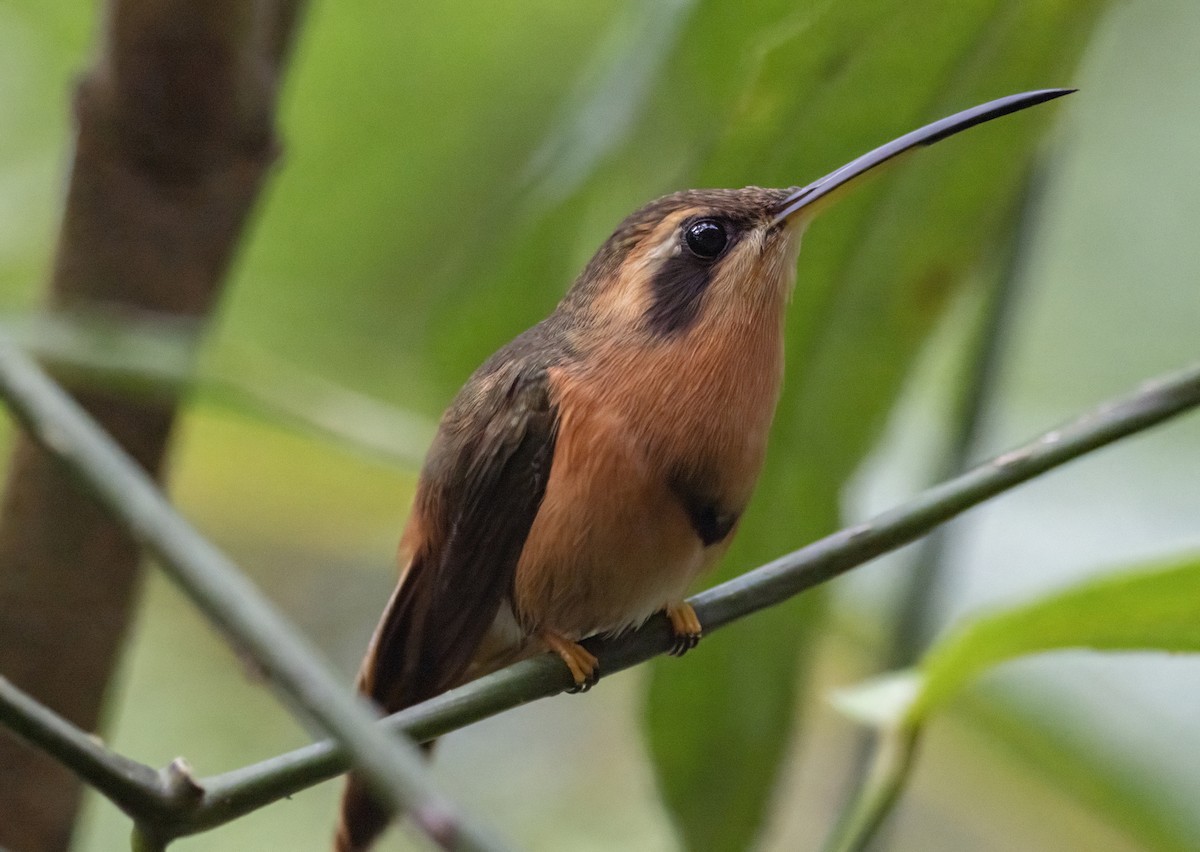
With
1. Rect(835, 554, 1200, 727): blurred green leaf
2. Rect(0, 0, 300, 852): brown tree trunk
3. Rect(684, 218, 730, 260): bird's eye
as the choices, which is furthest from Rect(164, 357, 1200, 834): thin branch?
Rect(0, 0, 300, 852): brown tree trunk

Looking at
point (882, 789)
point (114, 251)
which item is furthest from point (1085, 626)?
point (114, 251)

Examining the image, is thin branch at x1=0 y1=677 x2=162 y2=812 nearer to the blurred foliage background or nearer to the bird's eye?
the blurred foliage background

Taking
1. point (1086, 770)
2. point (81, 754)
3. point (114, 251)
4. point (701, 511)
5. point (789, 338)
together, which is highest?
point (114, 251)

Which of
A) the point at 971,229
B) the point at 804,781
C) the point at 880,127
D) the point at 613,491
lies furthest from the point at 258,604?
the point at 804,781

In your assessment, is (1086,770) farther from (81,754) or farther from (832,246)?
(81,754)

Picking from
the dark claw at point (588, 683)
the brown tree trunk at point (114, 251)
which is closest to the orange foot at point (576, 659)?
the dark claw at point (588, 683)

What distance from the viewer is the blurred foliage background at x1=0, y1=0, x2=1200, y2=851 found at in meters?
1.19

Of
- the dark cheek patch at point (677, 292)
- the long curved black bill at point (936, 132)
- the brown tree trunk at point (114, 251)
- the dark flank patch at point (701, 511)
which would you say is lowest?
the dark flank patch at point (701, 511)

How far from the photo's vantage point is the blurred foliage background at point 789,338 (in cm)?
119

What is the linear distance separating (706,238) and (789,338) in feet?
0.47

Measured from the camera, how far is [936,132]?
879 mm

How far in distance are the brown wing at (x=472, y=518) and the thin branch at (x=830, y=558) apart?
294 millimetres

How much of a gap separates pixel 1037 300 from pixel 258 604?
2.13 meters

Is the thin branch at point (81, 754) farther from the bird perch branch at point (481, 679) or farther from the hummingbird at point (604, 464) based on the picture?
the hummingbird at point (604, 464)
